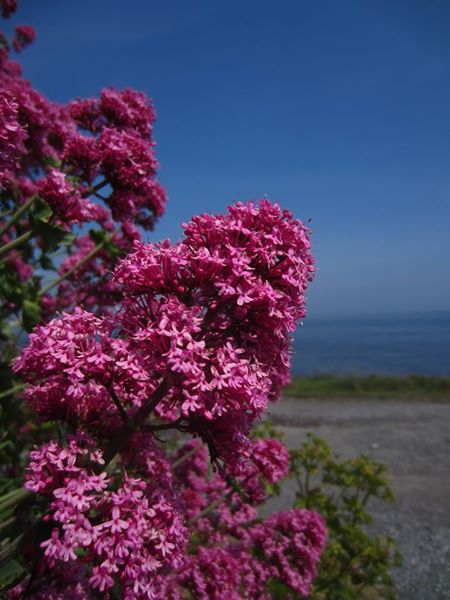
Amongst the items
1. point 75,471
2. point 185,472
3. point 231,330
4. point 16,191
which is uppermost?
point 16,191

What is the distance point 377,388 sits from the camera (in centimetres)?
2192

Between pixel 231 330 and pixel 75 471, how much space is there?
84 centimetres

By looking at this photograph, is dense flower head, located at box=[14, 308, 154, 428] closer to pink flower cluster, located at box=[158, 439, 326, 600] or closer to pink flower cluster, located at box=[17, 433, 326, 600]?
pink flower cluster, located at box=[17, 433, 326, 600]

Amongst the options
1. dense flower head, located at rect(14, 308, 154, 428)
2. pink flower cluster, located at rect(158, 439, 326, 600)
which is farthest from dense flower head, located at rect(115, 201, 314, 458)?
pink flower cluster, located at rect(158, 439, 326, 600)

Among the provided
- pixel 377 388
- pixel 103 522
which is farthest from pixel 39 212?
pixel 377 388

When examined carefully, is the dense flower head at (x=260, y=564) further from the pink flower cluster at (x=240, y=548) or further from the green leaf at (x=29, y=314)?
the green leaf at (x=29, y=314)

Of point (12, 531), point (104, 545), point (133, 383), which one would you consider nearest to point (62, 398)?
point (133, 383)

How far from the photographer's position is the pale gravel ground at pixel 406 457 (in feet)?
22.4

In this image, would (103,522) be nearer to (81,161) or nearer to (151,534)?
(151,534)

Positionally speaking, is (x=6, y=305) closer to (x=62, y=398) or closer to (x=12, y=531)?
(x=12, y=531)

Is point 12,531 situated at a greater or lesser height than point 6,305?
lesser

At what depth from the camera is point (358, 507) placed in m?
4.99

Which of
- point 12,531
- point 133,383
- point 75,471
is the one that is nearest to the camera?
point 75,471

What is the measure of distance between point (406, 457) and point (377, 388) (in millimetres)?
10125
